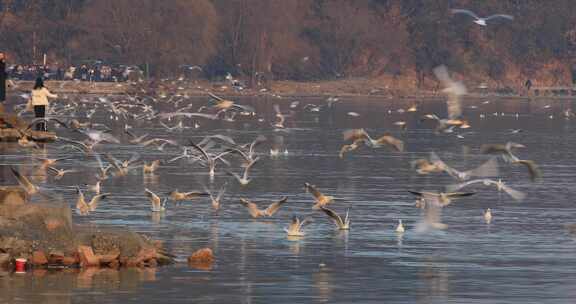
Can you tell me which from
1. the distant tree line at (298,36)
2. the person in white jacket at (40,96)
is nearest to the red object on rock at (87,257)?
the person in white jacket at (40,96)

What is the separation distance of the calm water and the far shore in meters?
61.3

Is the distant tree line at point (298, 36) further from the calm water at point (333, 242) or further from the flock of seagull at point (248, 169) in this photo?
the calm water at point (333, 242)

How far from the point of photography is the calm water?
16.5 metres

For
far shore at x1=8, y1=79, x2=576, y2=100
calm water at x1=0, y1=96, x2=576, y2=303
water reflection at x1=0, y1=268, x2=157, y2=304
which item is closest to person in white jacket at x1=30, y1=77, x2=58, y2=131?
calm water at x1=0, y1=96, x2=576, y2=303


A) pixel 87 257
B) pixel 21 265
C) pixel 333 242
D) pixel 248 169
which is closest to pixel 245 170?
pixel 248 169

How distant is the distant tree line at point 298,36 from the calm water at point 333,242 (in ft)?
237

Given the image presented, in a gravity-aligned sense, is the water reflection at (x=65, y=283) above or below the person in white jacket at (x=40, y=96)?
below

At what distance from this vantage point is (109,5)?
11106cm

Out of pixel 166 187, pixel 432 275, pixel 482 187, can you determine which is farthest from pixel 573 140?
pixel 432 275

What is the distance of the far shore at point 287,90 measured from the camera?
9981 centimetres

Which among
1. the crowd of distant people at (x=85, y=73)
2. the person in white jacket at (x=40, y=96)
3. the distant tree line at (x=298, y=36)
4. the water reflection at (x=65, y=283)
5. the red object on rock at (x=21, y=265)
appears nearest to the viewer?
the water reflection at (x=65, y=283)

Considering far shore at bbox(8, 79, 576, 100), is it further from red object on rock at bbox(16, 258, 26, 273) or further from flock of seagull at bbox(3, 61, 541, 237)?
red object on rock at bbox(16, 258, 26, 273)

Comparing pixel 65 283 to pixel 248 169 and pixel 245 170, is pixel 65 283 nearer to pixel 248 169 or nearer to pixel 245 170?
pixel 245 170

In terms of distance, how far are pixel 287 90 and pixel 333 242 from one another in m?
93.1
